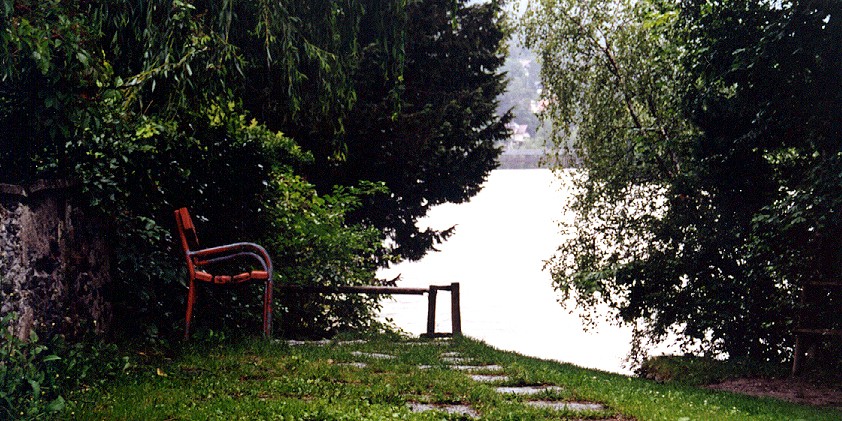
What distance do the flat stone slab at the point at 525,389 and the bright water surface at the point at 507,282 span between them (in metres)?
21.6

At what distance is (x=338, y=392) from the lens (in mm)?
7777

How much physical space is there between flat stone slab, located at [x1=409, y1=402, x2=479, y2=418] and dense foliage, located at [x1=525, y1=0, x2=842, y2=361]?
693cm

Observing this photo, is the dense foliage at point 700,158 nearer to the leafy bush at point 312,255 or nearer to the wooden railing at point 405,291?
the wooden railing at point 405,291

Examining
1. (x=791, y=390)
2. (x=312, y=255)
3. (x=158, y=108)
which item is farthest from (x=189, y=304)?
(x=791, y=390)

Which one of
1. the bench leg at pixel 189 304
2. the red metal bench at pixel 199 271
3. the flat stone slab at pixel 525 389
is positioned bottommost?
the flat stone slab at pixel 525 389

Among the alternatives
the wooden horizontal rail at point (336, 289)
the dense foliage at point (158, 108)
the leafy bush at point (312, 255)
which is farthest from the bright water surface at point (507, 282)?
the dense foliage at point (158, 108)

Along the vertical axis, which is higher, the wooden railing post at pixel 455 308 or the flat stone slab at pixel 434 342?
the wooden railing post at pixel 455 308

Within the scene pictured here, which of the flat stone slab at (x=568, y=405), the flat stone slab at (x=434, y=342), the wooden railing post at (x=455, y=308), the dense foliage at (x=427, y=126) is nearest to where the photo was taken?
the flat stone slab at (x=568, y=405)

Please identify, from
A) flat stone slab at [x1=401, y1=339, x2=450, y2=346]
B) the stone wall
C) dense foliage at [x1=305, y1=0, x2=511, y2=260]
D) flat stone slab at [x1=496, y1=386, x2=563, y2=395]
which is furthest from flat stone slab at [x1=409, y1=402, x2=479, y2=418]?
dense foliage at [x1=305, y1=0, x2=511, y2=260]

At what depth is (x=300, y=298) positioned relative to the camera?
14.1 metres

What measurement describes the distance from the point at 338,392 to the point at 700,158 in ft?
32.9

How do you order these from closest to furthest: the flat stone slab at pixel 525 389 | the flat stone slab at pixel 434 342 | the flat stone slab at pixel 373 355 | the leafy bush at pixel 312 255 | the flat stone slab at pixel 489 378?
the flat stone slab at pixel 525 389, the flat stone slab at pixel 489 378, the flat stone slab at pixel 373 355, the flat stone slab at pixel 434 342, the leafy bush at pixel 312 255

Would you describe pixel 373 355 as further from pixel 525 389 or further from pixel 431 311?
pixel 431 311

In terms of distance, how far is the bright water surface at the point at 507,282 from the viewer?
113ft
